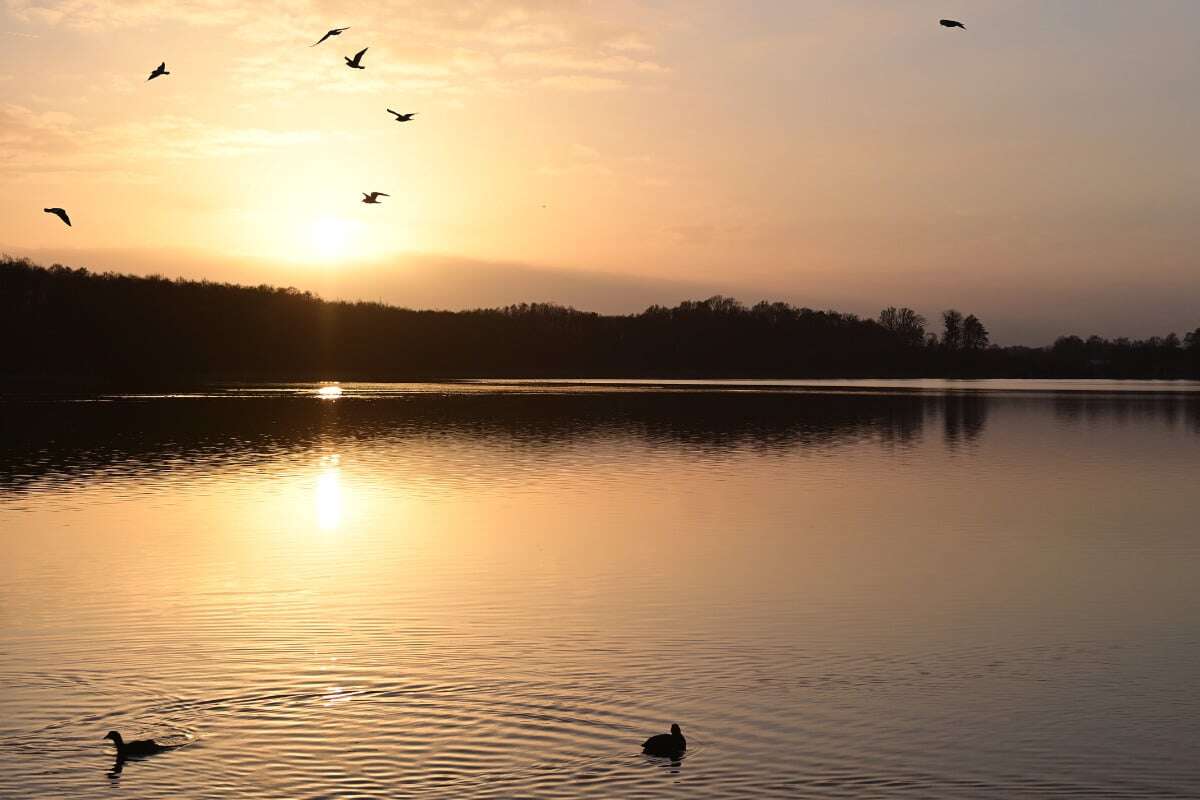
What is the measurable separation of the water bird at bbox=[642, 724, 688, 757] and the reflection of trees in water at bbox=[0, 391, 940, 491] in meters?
26.4

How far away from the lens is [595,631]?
16750 mm

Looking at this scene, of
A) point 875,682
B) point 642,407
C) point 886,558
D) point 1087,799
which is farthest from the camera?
point 642,407

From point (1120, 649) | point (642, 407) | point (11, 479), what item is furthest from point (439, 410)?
point (1120, 649)

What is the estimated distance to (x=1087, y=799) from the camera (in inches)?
418

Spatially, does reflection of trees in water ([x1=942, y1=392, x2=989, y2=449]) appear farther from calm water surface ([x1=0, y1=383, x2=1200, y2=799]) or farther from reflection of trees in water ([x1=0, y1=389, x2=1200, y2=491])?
calm water surface ([x1=0, y1=383, x2=1200, y2=799])

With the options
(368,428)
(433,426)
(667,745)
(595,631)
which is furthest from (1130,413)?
(667,745)

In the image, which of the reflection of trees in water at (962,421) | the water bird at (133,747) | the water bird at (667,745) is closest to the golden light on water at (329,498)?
the water bird at (133,747)

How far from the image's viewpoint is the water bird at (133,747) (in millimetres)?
11328

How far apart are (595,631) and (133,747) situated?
6.79 meters

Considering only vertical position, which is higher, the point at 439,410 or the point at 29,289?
the point at 29,289

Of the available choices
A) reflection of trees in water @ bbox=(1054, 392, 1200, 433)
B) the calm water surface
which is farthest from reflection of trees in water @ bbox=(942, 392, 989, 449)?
the calm water surface

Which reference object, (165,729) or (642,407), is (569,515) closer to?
(165,729)

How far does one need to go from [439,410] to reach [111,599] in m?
59.9

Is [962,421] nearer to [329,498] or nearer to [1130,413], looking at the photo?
[1130,413]
